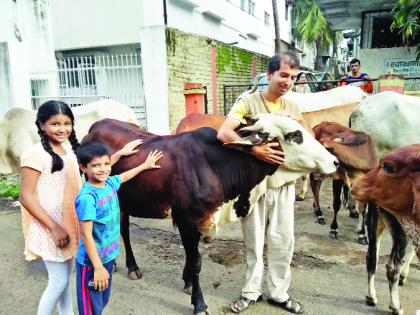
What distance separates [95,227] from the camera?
2043 millimetres

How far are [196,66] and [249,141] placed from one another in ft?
27.4

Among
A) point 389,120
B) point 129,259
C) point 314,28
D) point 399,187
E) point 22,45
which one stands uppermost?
point 314,28

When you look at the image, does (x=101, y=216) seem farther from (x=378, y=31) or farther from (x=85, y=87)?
(x=378, y=31)

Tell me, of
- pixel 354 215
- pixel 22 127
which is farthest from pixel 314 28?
pixel 22 127

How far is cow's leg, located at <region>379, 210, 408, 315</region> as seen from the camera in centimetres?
257

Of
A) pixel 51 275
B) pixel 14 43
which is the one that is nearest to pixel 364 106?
pixel 51 275

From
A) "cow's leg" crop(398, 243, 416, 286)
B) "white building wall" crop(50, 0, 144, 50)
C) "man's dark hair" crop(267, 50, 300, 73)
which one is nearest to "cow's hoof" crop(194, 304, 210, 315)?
"cow's leg" crop(398, 243, 416, 286)

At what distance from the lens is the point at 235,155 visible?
A: 2535 millimetres

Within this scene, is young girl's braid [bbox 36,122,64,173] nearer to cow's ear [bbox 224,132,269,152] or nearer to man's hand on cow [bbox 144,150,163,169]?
man's hand on cow [bbox 144,150,163,169]

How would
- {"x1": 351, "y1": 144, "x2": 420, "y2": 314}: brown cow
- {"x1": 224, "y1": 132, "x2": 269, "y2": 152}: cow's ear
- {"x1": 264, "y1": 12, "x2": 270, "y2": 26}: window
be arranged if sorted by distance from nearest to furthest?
{"x1": 351, "y1": 144, "x2": 420, "y2": 314}: brown cow, {"x1": 224, "y1": 132, "x2": 269, "y2": 152}: cow's ear, {"x1": 264, "y1": 12, "x2": 270, "y2": 26}: window

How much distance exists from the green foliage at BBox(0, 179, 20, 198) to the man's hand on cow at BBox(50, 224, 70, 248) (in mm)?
4685

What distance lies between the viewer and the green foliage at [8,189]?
6062mm

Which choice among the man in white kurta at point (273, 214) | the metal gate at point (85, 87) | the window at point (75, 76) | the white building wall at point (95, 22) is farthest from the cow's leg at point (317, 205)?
the white building wall at point (95, 22)

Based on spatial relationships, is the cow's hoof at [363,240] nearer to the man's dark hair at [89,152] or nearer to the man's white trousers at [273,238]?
the man's white trousers at [273,238]
